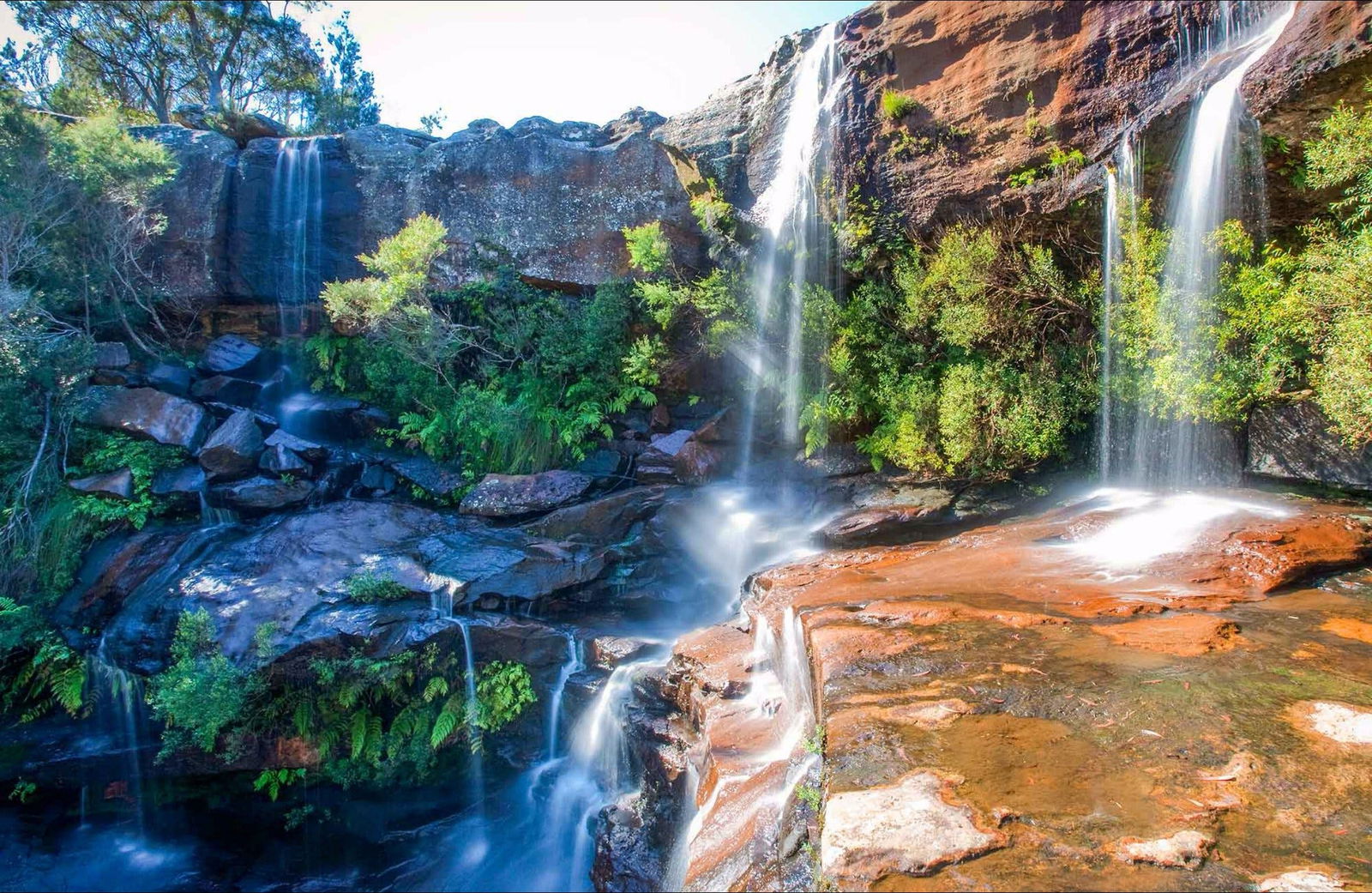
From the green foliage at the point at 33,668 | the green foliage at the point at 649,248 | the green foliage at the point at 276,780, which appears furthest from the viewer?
the green foliage at the point at 649,248

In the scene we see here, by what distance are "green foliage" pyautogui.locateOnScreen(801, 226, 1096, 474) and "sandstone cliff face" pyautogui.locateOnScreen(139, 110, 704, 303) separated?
4.37 meters

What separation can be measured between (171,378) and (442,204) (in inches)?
239

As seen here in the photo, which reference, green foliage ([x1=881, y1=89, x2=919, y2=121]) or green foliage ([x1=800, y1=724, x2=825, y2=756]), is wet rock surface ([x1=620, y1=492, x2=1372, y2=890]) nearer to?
green foliage ([x1=800, y1=724, x2=825, y2=756])

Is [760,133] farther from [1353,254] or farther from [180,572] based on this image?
[180,572]

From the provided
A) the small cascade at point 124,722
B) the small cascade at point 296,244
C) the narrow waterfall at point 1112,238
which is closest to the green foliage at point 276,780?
the small cascade at point 124,722

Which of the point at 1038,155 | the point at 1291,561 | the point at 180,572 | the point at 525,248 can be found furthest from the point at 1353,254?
the point at 180,572

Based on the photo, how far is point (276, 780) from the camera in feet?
28.2

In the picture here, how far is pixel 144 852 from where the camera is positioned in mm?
8180

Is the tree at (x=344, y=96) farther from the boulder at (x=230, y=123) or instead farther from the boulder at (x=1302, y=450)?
the boulder at (x=1302, y=450)

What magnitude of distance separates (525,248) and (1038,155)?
9.33 meters

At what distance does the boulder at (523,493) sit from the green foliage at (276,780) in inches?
167

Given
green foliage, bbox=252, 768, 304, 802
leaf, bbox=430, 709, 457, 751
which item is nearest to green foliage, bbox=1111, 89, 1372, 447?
leaf, bbox=430, 709, 457, 751

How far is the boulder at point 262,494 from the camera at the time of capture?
1077 centimetres

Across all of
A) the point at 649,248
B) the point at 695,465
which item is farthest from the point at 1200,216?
the point at 649,248
